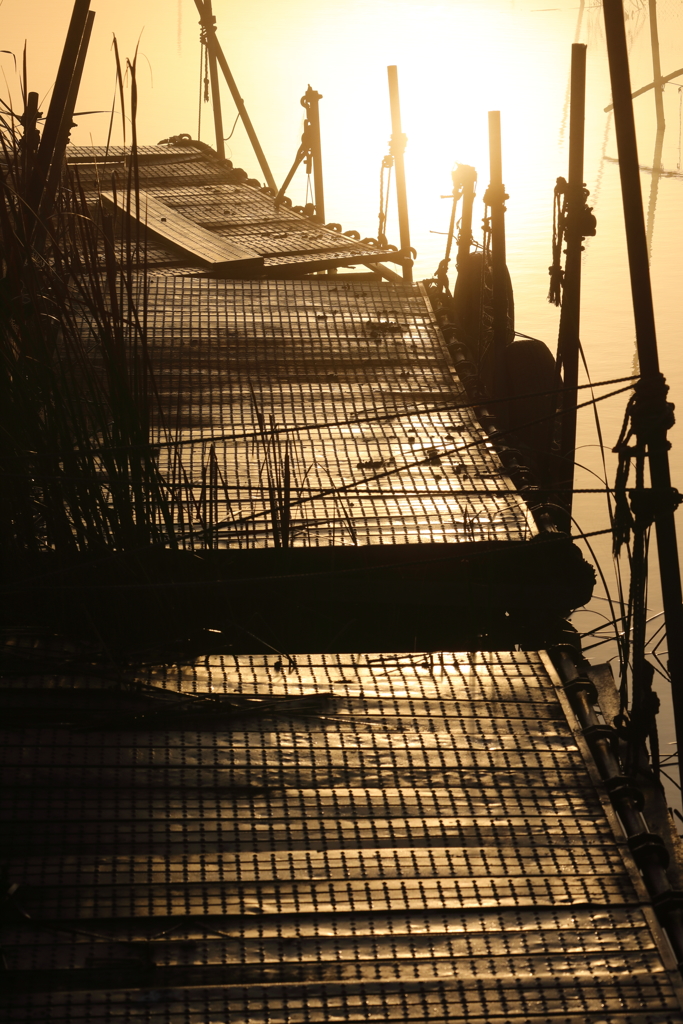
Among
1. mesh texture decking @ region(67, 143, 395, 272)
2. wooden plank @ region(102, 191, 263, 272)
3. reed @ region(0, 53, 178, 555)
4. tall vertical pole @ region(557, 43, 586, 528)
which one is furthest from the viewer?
mesh texture decking @ region(67, 143, 395, 272)

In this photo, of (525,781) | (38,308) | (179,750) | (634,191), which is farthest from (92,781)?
(634,191)

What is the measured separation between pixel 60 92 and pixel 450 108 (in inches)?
488

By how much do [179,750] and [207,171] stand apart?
6609mm

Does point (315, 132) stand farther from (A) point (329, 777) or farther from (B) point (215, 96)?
(A) point (329, 777)

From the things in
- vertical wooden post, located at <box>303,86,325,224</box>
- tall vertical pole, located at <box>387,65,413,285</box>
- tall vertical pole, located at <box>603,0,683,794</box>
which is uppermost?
vertical wooden post, located at <box>303,86,325,224</box>

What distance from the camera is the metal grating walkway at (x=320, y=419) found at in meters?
3.54

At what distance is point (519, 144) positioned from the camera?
13789mm

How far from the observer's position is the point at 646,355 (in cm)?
253

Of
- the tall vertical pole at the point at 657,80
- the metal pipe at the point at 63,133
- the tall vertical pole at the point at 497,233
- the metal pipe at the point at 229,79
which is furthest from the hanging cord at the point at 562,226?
the tall vertical pole at the point at 657,80

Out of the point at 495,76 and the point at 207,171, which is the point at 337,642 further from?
the point at 495,76

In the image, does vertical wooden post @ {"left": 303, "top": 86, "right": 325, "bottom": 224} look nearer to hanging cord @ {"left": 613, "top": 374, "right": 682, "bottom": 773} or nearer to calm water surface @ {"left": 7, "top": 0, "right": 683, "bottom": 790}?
calm water surface @ {"left": 7, "top": 0, "right": 683, "bottom": 790}

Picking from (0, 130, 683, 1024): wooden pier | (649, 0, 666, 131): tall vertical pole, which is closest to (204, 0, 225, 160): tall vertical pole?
(0, 130, 683, 1024): wooden pier

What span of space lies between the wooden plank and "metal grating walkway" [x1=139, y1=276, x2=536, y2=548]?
0.16 m

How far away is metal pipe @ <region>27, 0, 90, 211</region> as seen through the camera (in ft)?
11.1
